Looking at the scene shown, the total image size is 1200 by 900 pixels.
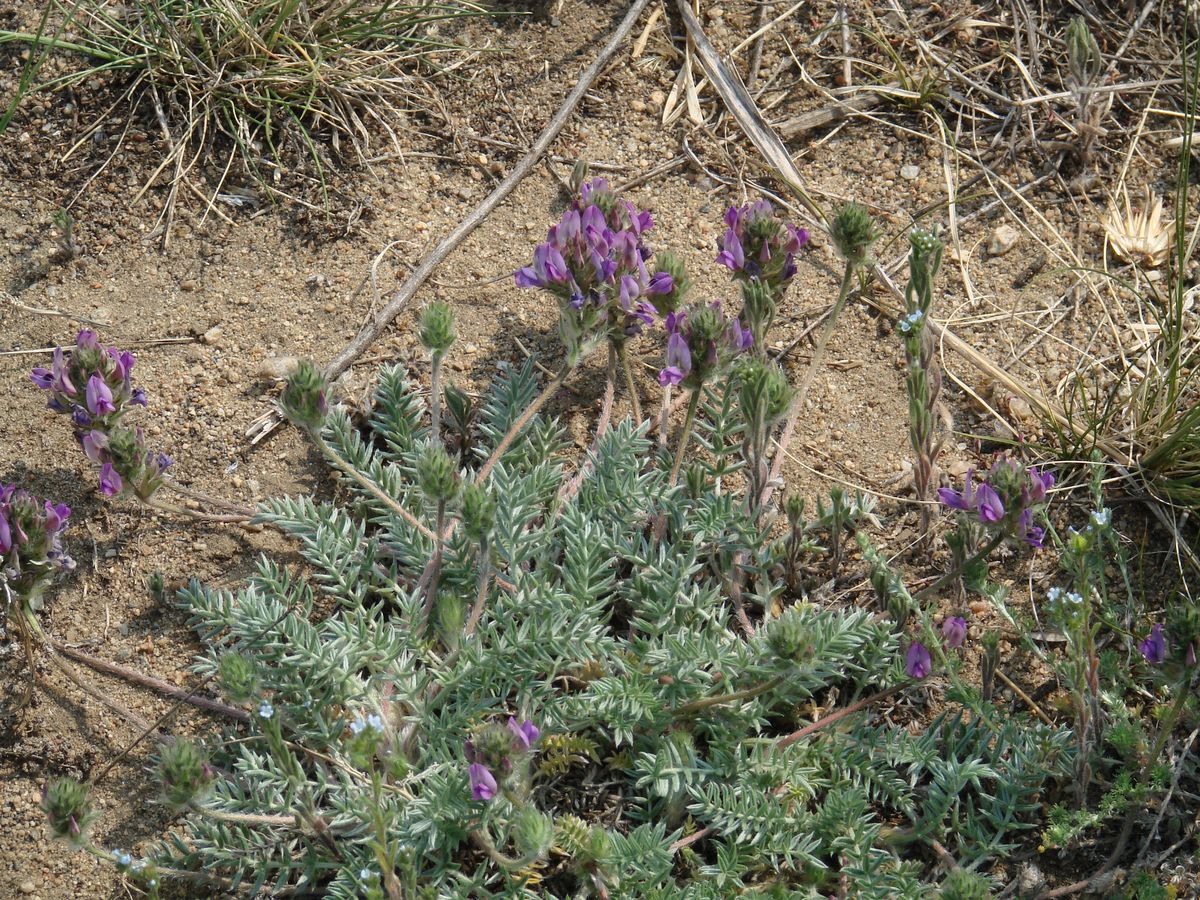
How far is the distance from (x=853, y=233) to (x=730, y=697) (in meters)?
1.24

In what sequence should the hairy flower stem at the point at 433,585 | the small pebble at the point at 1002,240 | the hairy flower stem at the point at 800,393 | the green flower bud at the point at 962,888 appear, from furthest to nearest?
the small pebble at the point at 1002,240 → the hairy flower stem at the point at 800,393 → the hairy flower stem at the point at 433,585 → the green flower bud at the point at 962,888

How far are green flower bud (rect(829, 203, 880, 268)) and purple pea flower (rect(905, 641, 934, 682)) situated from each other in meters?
1.04

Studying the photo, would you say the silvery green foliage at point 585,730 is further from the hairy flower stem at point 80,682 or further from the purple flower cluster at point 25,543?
the purple flower cluster at point 25,543

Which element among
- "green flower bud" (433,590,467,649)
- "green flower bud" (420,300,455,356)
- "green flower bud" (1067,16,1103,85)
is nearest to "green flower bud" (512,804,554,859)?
"green flower bud" (433,590,467,649)

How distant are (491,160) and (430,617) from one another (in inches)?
70.1

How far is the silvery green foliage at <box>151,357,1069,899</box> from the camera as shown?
2801mm

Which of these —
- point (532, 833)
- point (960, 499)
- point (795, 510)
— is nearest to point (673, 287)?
point (795, 510)

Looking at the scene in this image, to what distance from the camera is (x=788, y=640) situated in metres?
2.64

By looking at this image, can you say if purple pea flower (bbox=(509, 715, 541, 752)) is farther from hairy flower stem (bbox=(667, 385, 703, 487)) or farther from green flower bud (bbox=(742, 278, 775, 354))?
green flower bud (bbox=(742, 278, 775, 354))

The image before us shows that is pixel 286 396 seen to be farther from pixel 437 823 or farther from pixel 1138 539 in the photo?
pixel 1138 539

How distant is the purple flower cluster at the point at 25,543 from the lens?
3.04 metres

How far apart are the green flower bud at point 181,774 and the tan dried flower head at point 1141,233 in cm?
318

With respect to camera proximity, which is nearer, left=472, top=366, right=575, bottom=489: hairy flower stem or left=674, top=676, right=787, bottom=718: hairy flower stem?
left=674, top=676, right=787, bottom=718: hairy flower stem

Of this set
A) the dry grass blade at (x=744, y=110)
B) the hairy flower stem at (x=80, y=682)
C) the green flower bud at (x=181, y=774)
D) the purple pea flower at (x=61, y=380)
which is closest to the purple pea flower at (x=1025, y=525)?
the dry grass blade at (x=744, y=110)
